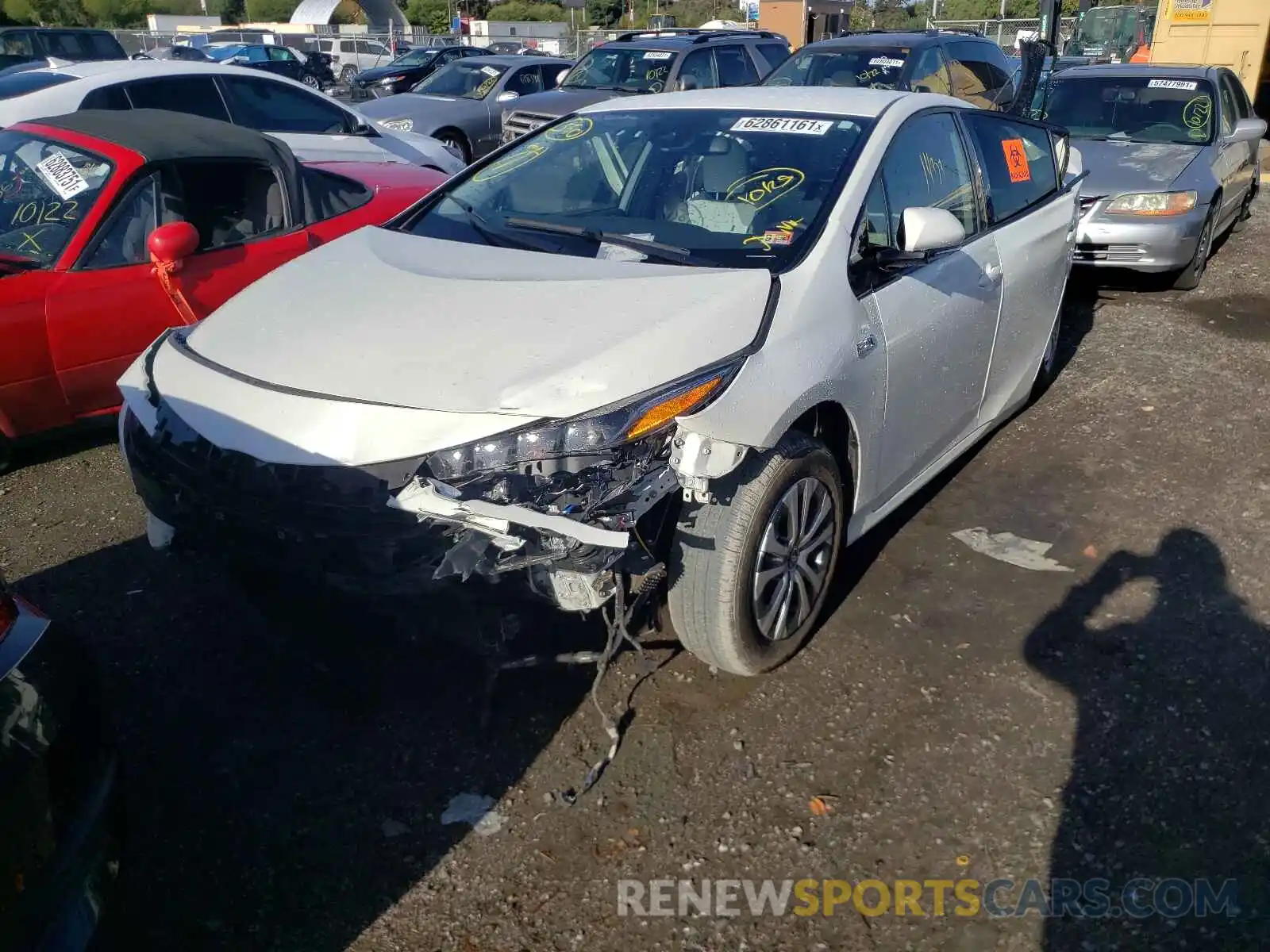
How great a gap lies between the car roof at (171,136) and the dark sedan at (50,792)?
355 centimetres

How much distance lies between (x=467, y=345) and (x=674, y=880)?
1.52 metres

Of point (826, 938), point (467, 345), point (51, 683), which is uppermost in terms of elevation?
point (467, 345)

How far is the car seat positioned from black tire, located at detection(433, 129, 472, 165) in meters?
10.0

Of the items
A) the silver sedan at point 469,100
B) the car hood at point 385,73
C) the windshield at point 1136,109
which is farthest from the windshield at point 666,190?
→ the car hood at point 385,73

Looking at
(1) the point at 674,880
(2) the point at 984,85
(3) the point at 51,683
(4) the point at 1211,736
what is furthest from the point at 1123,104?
(3) the point at 51,683

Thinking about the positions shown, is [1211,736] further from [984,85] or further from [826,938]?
[984,85]

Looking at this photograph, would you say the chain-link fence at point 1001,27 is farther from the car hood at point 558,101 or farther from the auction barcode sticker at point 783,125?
the auction barcode sticker at point 783,125

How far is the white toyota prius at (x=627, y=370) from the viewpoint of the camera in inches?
104

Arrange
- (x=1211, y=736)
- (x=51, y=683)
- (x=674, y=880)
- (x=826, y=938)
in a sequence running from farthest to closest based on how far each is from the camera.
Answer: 1. (x=1211, y=736)
2. (x=674, y=880)
3. (x=826, y=938)
4. (x=51, y=683)

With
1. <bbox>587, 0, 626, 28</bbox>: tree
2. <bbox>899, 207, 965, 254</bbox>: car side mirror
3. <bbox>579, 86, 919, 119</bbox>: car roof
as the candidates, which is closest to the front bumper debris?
<bbox>899, 207, 965, 254</bbox>: car side mirror

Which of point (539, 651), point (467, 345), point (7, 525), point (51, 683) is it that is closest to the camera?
point (51, 683)

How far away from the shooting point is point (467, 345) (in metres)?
2.85

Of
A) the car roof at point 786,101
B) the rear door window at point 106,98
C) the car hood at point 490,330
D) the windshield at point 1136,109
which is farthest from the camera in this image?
the windshield at point 1136,109

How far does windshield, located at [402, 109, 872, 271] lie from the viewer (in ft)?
11.2
